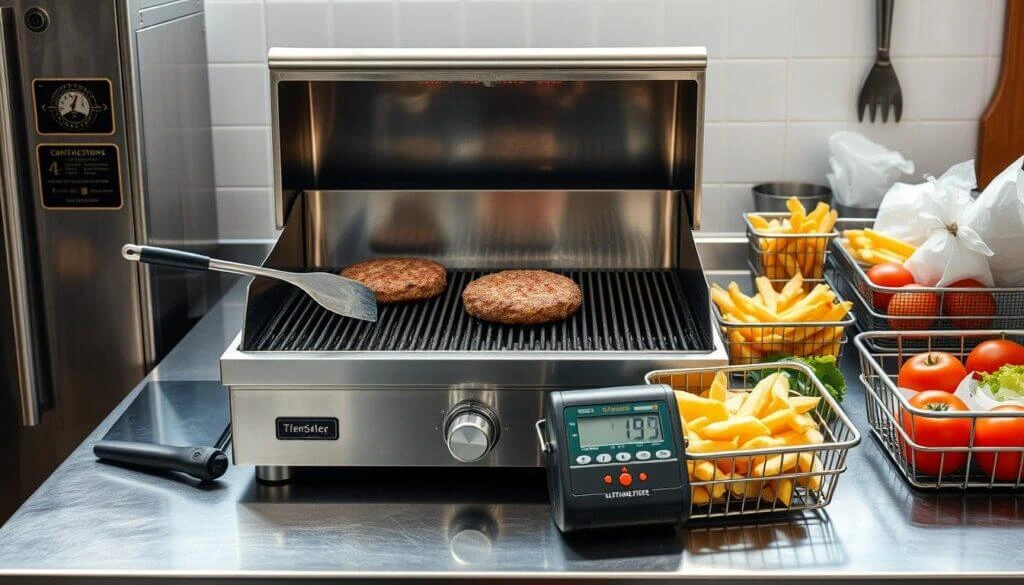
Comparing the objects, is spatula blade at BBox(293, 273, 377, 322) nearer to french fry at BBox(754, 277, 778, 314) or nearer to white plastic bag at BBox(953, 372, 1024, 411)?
french fry at BBox(754, 277, 778, 314)

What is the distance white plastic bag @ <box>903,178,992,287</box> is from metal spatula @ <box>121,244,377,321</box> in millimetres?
750

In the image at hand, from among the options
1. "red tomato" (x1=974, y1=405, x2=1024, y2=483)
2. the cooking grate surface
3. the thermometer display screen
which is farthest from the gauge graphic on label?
"red tomato" (x1=974, y1=405, x2=1024, y2=483)

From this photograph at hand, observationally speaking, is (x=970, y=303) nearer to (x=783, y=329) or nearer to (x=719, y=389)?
(x=783, y=329)

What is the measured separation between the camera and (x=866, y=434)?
56.1 inches

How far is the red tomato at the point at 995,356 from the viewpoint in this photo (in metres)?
A: 1.36

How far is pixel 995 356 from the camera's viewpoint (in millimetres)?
1371

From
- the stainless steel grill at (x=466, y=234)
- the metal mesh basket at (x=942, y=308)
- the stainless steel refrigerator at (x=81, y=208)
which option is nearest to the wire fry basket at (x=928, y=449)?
the metal mesh basket at (x=942, y=308)

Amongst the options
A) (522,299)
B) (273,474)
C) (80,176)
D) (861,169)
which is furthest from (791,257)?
(80,176)

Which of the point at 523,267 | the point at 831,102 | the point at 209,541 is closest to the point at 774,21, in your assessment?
the point at 831,102

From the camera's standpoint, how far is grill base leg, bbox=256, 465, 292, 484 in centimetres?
129

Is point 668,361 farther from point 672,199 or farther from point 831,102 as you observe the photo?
point 831,102

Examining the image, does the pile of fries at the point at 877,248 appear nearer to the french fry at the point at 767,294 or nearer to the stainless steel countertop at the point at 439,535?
the french fry at the point at 767,294

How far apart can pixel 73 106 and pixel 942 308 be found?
1.28 m

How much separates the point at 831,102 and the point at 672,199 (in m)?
0.58
